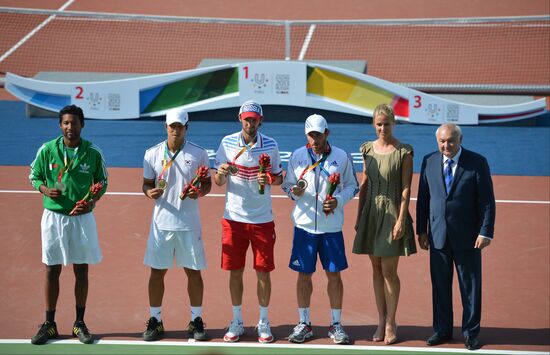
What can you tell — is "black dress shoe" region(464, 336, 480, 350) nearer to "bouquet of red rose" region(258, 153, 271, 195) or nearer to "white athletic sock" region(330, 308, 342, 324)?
"white athletic sock" region(330, 308, 342, 324)

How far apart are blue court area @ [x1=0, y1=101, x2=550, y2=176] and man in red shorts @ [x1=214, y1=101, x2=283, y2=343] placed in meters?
6.69

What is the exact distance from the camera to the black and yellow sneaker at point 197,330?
9.28 m

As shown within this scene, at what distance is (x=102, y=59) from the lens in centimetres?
2297

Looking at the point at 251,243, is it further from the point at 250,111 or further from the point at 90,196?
the point at 90,196

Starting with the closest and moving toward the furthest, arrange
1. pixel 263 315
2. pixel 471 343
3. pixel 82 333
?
pixel 471 343
pixel 82 333
pixel 263 315

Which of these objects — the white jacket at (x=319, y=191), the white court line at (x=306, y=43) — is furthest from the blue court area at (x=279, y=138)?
the white jacket at (x=319, y=191)

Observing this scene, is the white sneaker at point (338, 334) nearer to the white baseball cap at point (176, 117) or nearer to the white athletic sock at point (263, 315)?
the white athletic sock at point (263, 315)

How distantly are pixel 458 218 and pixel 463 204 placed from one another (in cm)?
15

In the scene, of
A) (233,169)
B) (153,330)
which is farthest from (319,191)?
(153,330)

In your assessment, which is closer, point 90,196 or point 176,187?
point 90,196

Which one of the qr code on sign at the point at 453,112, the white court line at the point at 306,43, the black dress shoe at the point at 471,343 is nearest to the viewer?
the black dress shoe at the point at 471,343

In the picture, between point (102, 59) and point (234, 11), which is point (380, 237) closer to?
point (102, 59)

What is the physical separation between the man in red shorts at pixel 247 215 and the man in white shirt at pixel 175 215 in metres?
0.27

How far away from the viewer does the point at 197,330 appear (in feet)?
30.6
